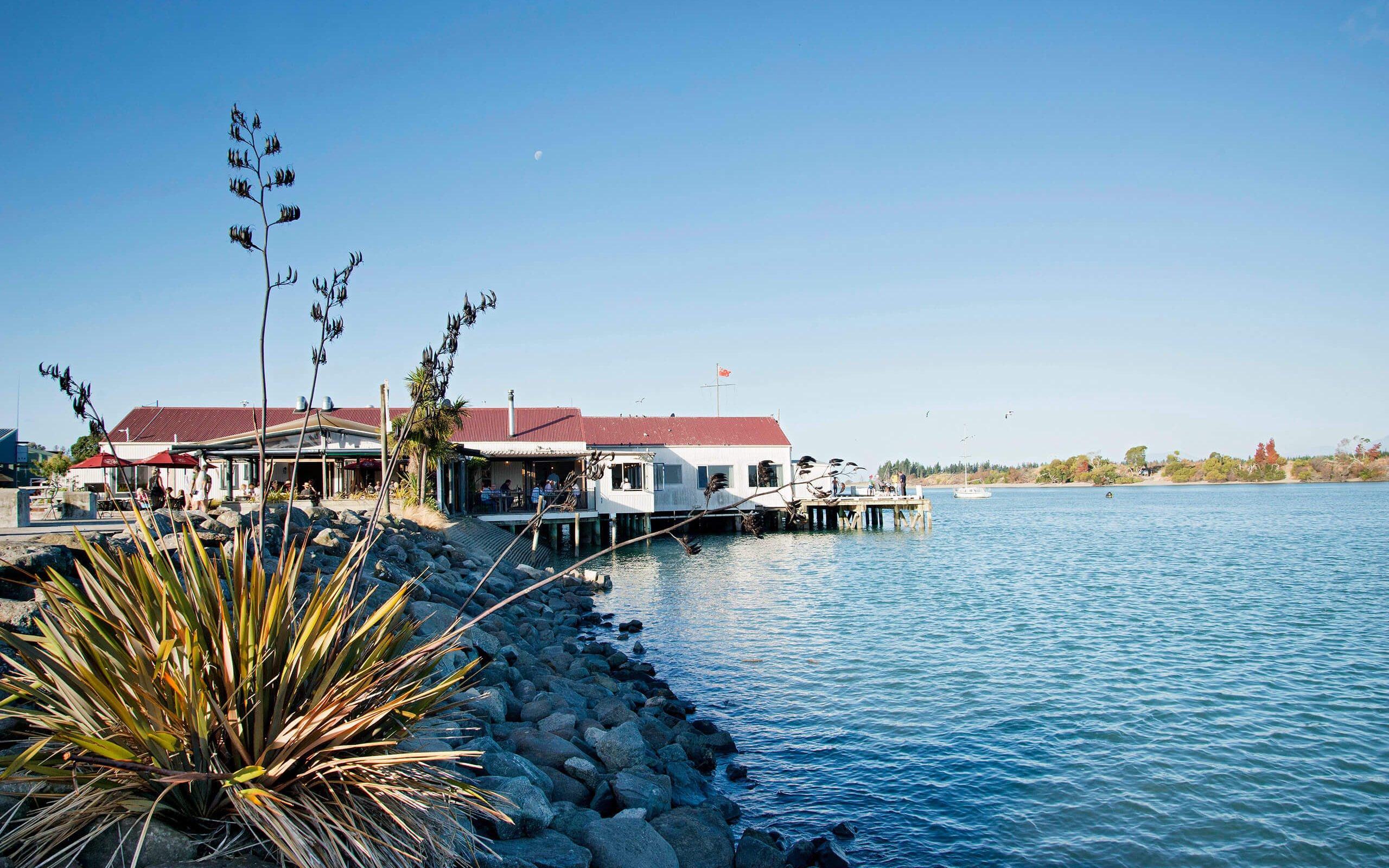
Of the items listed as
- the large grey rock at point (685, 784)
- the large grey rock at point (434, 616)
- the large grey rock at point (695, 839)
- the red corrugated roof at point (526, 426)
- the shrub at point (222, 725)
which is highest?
the red corrugated roof at point (526, 426)

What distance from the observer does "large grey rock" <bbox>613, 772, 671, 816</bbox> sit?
291 inches

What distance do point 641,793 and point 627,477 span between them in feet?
104

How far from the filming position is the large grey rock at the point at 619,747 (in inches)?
335

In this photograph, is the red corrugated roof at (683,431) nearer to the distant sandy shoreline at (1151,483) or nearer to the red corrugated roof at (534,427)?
the red corrugated roof at (534,427)

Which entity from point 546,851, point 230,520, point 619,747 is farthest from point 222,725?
point 230,520

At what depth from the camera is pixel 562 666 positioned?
42.2 feet

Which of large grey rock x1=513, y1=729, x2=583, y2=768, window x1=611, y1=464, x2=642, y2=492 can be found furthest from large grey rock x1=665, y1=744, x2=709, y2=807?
window x1=611, y1=464, x2=642, y2=492

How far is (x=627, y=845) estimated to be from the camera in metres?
6.09

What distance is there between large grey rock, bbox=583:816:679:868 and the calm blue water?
2.40m

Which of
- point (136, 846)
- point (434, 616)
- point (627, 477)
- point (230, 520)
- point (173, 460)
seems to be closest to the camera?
point (136, 846)

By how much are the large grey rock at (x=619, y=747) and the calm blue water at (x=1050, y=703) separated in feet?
4.48

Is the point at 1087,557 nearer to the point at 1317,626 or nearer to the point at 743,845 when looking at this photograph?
the point at 1317,626

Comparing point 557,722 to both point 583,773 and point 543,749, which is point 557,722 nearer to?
point 543,749

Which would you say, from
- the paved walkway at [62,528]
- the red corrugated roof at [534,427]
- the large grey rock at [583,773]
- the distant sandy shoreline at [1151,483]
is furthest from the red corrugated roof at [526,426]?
the distant sandy shoreline at [1151,483]
